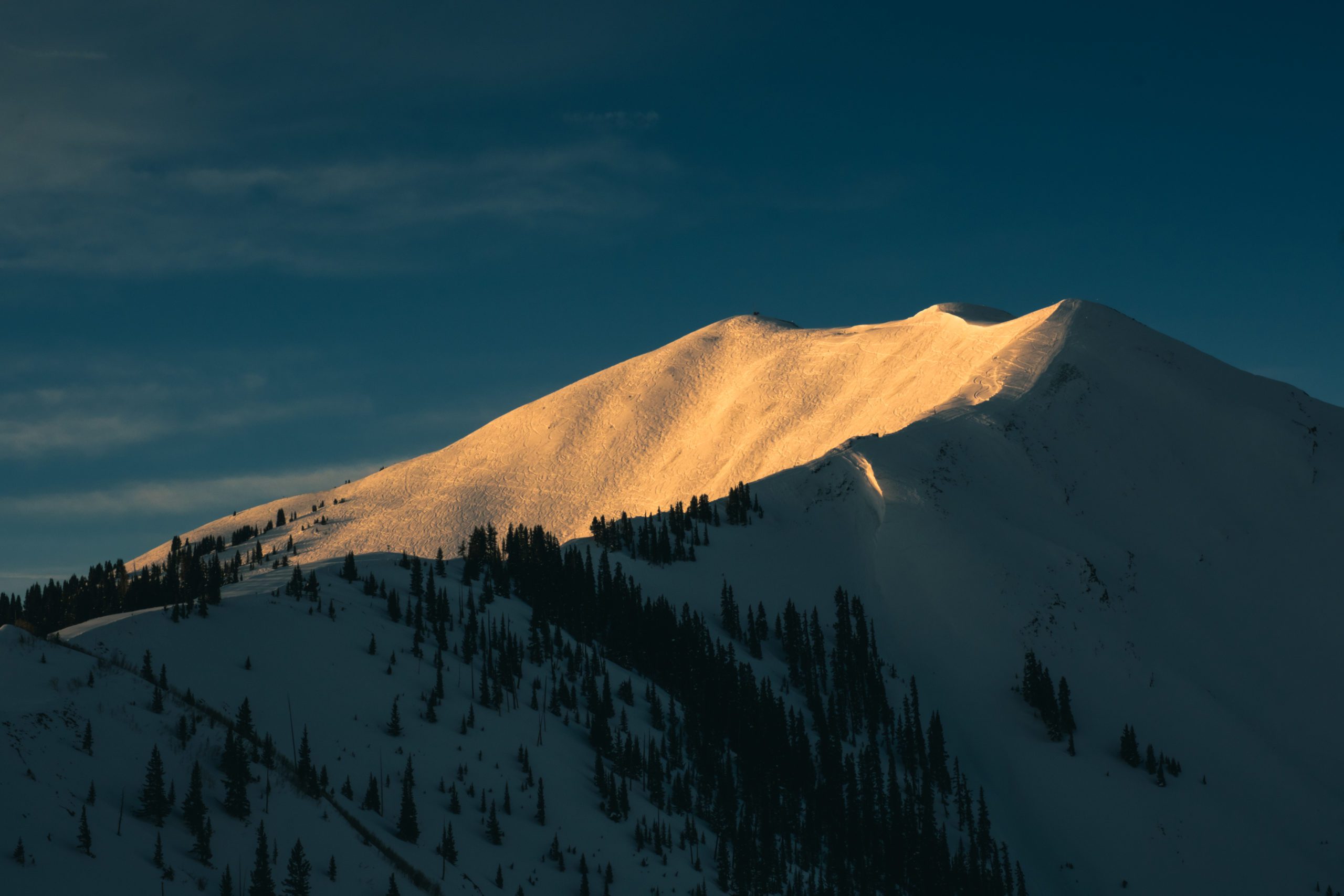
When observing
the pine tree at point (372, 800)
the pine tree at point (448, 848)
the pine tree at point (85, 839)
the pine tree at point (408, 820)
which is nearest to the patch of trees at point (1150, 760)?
the pine tree at point (448, 848)

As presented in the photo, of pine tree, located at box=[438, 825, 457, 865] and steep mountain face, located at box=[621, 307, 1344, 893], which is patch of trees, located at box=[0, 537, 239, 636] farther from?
steep mountain face, located at box=[621, 307, 1344, 893]

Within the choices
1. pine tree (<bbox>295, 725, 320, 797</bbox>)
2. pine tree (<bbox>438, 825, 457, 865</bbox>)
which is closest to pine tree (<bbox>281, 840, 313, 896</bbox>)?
pine tree (<bbox>295, 725, 320, 797</bbox>)

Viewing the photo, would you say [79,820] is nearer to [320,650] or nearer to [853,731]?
[320,650]

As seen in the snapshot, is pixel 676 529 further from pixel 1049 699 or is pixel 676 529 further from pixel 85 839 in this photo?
pixel 85 839

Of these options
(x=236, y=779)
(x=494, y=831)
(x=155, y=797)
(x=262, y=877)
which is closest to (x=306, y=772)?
(x=236, y=779)

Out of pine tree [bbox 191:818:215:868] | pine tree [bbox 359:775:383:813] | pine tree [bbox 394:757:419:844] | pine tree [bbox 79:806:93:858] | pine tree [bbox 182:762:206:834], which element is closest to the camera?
pine tree [bbox 79:806:93:858]

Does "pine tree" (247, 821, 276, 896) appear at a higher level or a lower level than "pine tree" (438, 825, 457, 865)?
higher

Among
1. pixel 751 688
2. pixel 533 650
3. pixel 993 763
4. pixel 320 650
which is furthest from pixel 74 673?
pixel 993 763
